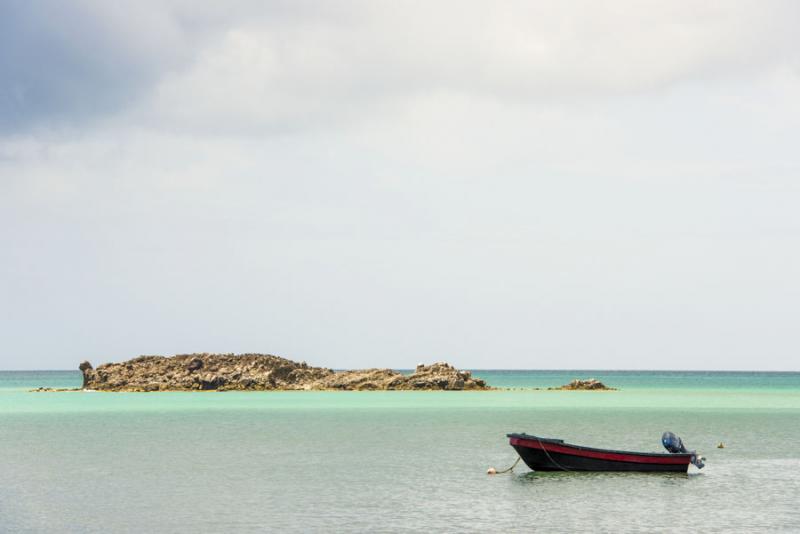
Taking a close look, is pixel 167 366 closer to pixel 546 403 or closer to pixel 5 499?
pixel 546 403

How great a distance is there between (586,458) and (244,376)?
87.4m

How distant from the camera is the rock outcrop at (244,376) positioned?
123250 mm

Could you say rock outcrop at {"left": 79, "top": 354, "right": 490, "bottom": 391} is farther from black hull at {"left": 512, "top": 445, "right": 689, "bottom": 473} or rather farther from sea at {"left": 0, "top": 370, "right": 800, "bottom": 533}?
black hull at {"left": 512, "top": 445, "right": 689, "bottom": 473}

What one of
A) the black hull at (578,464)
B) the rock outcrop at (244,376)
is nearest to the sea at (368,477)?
the black hull at (578,464)

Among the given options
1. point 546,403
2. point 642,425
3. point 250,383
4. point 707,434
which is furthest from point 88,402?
point 707,434

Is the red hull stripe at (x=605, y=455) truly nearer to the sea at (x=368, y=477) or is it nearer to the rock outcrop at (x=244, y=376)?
the sea at (x=368, y=477)

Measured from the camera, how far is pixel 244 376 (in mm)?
124438

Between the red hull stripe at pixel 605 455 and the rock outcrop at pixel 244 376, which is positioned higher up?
the rock outcrop at pixel 244 376

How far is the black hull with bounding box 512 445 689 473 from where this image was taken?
138 feet

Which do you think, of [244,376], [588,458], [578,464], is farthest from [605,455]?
[244,376]

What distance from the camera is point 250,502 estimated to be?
112 feet

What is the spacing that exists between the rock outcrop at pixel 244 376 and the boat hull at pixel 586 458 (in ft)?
273

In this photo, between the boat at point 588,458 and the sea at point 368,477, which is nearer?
the sea at point 368,477

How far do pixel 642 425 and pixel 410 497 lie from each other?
127ft
